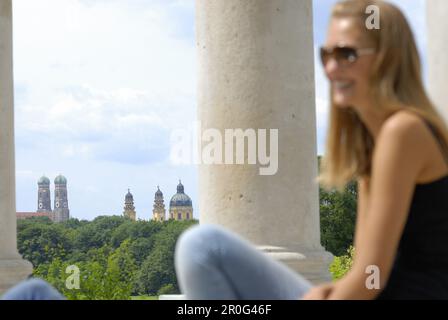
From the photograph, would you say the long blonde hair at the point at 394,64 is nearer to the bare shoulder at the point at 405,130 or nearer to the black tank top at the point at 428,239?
the bare shoulder at the point at 405,130

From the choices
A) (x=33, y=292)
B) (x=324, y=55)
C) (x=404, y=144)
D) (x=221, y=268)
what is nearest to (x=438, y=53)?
(x=324, y=55)

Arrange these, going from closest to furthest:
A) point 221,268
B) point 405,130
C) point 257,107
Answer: point 405,130 → point 221,268 → point 257,107

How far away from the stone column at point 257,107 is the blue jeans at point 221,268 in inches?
3364

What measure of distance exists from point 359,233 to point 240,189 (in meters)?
90.1

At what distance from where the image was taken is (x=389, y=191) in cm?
5616

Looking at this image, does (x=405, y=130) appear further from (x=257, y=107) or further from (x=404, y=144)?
(x=257, y=107)

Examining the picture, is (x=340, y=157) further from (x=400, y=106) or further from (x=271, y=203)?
(x=271, y=203)

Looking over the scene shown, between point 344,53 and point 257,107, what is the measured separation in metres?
89.8

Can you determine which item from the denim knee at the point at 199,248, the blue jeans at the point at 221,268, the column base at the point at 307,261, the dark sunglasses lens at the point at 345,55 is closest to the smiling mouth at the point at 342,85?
the dark sunglasses lens at the point at 345,55

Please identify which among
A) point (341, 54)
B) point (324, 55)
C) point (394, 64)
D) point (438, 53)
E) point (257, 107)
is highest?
point (438, 53)

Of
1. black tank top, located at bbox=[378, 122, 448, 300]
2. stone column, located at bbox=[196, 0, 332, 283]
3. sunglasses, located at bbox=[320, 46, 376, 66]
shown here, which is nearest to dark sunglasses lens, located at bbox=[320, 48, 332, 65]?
Answer: sunglasses, located at bbox=[320, 46, 376, 66]

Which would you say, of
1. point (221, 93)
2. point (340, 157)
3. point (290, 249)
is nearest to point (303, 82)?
point (221, 93)
